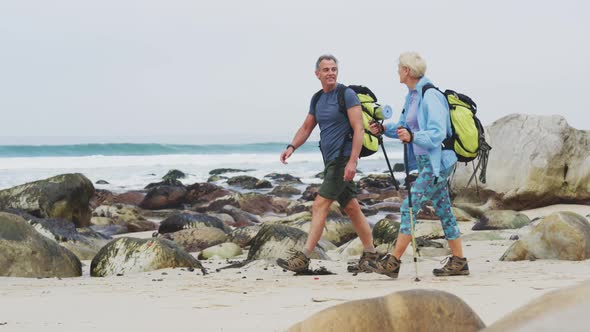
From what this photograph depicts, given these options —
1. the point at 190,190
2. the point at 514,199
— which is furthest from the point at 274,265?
the point at 190,190

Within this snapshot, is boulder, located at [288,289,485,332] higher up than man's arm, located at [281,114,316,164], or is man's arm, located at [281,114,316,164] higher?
man's arm, located at [281,114,316,164]

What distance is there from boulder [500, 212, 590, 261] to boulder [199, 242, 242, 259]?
341cm

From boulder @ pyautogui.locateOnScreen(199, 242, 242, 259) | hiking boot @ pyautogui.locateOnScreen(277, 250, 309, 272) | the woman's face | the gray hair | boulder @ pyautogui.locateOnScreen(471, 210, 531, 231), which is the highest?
the gray hair

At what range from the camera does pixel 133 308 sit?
5.73 m

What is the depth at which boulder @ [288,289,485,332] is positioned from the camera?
135 inches

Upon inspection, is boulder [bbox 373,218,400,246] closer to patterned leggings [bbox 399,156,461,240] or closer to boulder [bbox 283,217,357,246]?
boulder [bbox 283,217,357,246]

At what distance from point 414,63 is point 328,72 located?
2.98 ft

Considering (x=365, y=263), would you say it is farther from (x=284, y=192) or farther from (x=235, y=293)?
(x=284, y=192)

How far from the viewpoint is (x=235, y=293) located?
21.1 ft

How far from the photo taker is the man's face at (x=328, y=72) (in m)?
7.52

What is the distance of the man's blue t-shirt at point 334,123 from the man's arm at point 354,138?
0.08 meters

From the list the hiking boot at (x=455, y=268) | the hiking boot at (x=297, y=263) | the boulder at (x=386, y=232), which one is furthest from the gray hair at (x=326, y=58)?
the boulder at (x=386, y=232)

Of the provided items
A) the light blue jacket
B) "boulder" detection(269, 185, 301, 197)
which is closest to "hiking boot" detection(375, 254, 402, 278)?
the light blue jacket

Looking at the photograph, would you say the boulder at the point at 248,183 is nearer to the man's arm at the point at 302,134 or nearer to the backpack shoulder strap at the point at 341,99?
the man's arm at the point at 302,134
